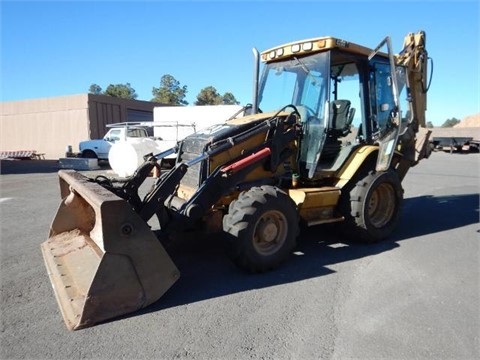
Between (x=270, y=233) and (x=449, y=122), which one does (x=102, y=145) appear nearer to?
(x=270, y=233)

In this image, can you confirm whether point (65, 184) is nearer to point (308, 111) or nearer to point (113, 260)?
point (113, 260)

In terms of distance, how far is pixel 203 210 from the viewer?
4.65 m

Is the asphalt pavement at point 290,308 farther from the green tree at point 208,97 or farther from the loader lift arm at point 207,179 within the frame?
the green tree at point 208,97

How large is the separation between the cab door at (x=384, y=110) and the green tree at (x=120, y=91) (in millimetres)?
73038

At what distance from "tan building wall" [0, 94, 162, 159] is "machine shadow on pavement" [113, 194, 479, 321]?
82.1 feet

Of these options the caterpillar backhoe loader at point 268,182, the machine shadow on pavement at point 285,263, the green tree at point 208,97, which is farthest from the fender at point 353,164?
the green tree at point 208,97

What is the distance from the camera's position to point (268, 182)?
542 cm

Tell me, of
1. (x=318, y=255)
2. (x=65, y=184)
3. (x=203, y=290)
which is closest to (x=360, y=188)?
(x=318, y=255)

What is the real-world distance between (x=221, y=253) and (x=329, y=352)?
2.56 meters

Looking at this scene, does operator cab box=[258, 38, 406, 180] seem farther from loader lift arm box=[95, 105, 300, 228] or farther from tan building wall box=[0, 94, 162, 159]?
tan building wall box=[0, 94, 162, 159]

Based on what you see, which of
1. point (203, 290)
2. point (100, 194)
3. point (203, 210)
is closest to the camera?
point (100, 194)

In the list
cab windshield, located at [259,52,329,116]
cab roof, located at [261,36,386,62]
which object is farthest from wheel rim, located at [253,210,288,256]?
cab roof, located at [261,36,386,62]

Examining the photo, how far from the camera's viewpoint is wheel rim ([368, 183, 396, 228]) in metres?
6.14

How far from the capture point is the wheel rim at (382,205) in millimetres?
6145
